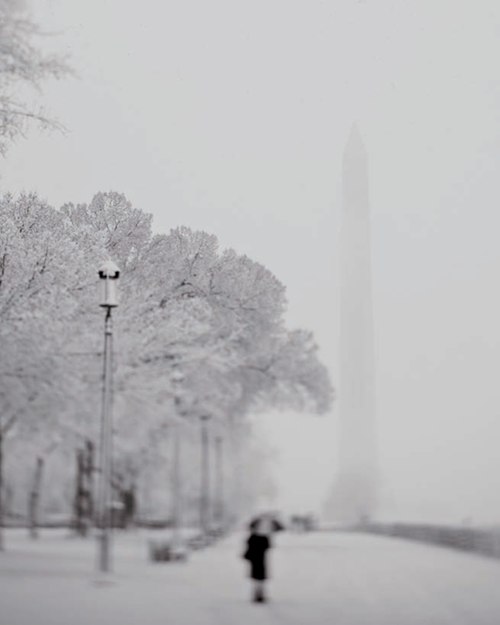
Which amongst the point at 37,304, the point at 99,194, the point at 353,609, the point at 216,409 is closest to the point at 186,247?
the point at 99,194

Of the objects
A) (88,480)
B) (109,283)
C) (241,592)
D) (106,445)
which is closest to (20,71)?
(109,283)

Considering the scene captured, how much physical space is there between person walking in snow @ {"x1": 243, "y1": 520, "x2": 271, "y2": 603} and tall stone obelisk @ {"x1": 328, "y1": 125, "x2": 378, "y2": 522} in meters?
3.54

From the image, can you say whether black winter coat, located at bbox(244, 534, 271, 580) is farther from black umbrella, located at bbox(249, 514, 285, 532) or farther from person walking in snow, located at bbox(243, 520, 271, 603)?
black umbrella, located at bbox(249, 514, 285, 532)

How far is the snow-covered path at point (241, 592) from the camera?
37.0ft

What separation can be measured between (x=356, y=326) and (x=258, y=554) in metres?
6.30

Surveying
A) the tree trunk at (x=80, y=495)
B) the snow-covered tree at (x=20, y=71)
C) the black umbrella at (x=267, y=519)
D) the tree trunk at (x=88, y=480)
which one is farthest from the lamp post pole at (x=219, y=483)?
the snow-covered tree at (x=20, y=71)

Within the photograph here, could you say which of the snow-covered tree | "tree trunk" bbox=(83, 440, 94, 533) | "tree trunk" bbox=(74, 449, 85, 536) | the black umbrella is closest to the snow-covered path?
the black umbrella

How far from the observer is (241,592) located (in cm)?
1456

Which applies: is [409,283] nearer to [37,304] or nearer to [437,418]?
[437,418]

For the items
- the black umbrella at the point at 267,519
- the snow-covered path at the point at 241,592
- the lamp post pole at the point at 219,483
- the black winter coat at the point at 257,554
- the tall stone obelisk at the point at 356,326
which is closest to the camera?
the snow-covered path at the point at 241,592

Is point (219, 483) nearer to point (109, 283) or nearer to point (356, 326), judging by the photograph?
point (356, 326)

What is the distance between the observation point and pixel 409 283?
49.0 ft

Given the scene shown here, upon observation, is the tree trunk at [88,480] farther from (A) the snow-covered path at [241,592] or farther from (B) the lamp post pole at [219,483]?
(A) the snow-covered path at [241,592]

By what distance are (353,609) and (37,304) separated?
7.33 m
